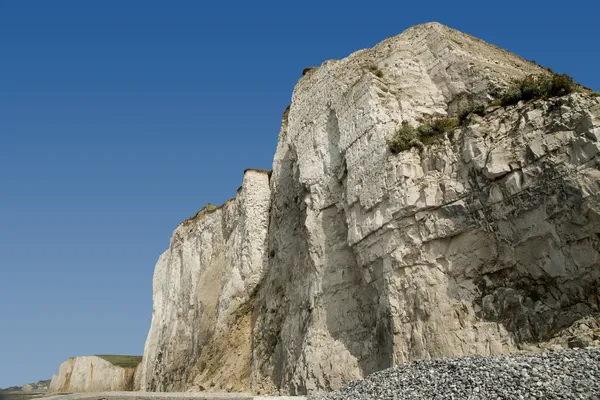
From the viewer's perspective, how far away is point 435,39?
20.6m

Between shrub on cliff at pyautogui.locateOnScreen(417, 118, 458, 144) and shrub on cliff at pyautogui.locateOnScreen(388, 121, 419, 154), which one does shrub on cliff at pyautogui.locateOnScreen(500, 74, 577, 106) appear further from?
shrub on cliff at pyautogui.locateOnScreen(388, 121, 419, 154)

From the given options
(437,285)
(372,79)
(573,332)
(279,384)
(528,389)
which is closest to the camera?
(528,389)

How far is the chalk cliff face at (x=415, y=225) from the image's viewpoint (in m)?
13.6

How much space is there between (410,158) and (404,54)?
5719 mm

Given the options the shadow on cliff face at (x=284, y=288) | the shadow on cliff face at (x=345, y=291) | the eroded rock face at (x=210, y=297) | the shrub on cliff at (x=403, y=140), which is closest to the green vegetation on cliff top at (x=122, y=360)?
the eroded rock face at (x=210, y=297)

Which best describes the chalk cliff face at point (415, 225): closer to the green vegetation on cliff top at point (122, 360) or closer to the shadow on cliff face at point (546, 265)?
the shadow on cliff face at point (546, 265)

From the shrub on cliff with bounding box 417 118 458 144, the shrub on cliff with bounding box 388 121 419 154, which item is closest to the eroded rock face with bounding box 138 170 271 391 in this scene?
the shrub on cliff with bounding box 388 121 419 154

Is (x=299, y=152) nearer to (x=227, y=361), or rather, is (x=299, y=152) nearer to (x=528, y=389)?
(x=227, y=361)

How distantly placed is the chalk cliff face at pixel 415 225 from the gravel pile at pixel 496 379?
277 cm

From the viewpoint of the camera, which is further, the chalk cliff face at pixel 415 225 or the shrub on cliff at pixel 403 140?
the shrub on cliff at pixel 403 140

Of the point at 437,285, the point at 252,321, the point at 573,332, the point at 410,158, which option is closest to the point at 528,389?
the point at 573,332

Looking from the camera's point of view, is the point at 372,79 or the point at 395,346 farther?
the point at 372,79

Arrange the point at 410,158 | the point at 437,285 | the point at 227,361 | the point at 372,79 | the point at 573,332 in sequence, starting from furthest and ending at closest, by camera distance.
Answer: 1. the point at 227,361
2. the point at 372,79
3. the point at 410,158
4. the point at 437,285
5. the point at 573,332

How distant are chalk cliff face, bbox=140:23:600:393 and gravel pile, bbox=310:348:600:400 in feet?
9.08
